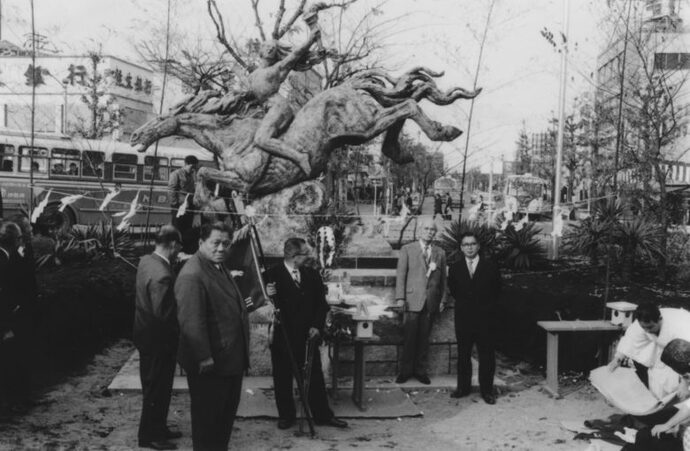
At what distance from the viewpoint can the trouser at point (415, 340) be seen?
26.2ft

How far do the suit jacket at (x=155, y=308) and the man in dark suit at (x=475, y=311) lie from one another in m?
3.04

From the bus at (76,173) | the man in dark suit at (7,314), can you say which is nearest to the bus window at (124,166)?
the bus at (76,173)

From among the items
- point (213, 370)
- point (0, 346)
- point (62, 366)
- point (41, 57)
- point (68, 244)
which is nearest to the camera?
point (213, 370)

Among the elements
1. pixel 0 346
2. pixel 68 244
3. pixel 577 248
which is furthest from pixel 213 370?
pixel 577 248

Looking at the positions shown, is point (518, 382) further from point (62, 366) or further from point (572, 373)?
point (62, 366)

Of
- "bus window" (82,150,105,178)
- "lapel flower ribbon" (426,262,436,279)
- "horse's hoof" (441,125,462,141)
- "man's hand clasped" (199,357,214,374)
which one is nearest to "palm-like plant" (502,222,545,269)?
"horse's hoof" (441,125,462,141)

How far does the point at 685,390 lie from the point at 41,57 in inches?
1631

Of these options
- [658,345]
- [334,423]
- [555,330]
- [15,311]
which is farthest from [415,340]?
[15,311]

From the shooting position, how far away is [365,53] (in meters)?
20.1

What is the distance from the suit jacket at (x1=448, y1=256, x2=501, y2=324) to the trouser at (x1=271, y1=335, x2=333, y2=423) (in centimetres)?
176

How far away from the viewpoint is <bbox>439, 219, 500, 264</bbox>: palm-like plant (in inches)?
530

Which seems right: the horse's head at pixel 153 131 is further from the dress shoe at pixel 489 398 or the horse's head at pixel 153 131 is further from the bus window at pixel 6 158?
the bus window at pixel 6 158

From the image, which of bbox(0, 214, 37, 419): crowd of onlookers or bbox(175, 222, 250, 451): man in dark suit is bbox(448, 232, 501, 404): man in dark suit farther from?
bbox(0, 214, 37, 419): crowd of onlookers

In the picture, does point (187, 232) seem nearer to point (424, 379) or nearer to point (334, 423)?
point (424, 379)
